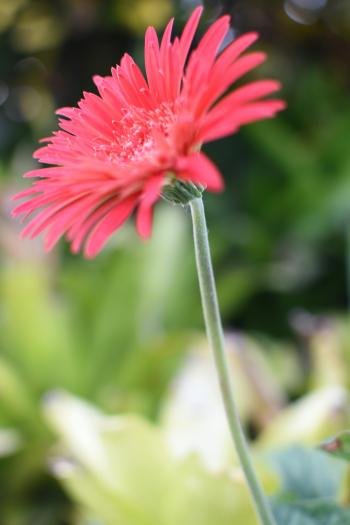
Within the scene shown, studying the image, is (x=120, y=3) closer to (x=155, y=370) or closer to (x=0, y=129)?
(x=0, y=129)

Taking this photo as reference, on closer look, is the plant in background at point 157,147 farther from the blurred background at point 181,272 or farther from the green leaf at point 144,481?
the blurred background at point 181,272

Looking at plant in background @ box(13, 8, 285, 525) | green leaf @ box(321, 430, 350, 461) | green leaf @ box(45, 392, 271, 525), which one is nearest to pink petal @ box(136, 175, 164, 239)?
plant in background @ box(13, 8, 285, 525)

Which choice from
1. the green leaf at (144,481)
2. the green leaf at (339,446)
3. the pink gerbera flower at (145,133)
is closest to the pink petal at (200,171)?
the pink gerbera flower at (145,133)

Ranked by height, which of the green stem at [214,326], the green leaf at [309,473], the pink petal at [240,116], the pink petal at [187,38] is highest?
the pink petal at [187,38]

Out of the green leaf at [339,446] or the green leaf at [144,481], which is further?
the green leaf at [144,481]

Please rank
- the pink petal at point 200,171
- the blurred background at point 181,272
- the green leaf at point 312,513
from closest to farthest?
the pink petal at point 200,171 → the green leaf at point 312,513 → the blurred background at point 181,272

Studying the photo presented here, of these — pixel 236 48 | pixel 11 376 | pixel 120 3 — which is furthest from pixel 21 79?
pixel 236 48

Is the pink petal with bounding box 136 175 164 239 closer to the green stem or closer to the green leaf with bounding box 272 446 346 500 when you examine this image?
the green stem
